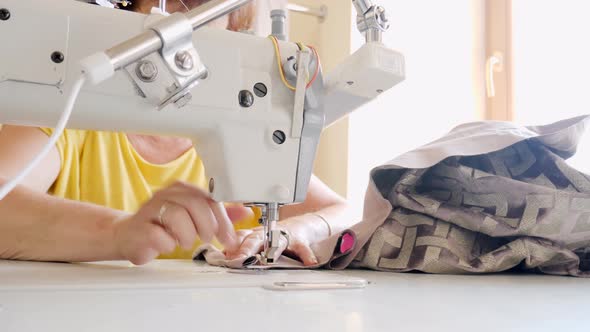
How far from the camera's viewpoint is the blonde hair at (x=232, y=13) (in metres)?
1.07

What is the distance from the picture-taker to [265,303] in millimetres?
529

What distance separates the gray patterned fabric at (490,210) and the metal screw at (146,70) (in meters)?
0.37

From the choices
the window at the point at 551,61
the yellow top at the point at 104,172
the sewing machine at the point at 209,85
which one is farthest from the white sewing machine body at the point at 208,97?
the window at the point at 551,61

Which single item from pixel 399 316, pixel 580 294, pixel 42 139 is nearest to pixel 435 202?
pixel 580 294

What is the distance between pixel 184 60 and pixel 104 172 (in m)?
0.79

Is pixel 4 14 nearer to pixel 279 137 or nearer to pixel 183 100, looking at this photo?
pixel 183 100

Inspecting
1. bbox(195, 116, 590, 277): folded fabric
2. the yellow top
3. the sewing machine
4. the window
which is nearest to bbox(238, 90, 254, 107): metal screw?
the sewing machine

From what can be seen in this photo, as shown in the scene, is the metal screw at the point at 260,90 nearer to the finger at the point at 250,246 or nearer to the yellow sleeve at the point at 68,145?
the finger at the point at 250,246

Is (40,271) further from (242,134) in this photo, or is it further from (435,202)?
(435,202)

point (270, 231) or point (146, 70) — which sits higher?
point (146, 70)

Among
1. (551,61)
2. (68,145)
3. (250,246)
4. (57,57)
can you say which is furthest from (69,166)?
(551,61)

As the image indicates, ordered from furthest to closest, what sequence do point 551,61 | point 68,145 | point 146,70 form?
1. point 551,61
2. point 68,145
3. point 146,70

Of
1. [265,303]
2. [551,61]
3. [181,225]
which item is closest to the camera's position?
[265,303]

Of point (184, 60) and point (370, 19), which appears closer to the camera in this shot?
point (184, 60)
